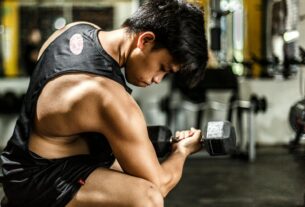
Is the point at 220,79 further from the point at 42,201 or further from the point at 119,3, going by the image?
the point at 42,201

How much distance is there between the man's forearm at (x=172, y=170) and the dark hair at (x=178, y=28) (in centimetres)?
37

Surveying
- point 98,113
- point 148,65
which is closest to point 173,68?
point 148,65

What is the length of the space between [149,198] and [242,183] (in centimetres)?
223

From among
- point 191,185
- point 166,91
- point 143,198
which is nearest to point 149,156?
point 143,198

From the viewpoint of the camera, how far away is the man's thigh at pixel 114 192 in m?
1.87

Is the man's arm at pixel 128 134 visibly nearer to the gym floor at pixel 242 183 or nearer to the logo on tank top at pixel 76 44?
the logo on tank top at pixel 76 44

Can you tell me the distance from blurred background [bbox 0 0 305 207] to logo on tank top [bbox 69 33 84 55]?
2.75 meters

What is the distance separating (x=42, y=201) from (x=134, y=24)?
29.9 inches

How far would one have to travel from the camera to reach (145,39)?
1.85m

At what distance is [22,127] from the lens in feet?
6.55

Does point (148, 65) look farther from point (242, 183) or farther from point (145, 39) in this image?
point (242, 183)

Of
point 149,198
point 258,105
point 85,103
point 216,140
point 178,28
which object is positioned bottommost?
point 258,105

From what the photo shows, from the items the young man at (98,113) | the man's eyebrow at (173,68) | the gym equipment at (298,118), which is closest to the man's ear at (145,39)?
the young man at (98,113)

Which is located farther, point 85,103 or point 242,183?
point 242,183
